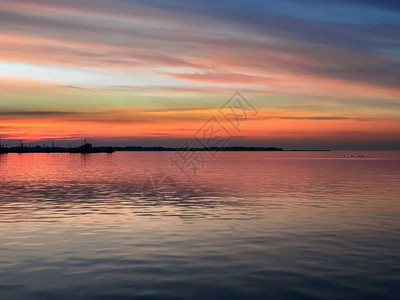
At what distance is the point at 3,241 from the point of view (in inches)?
989

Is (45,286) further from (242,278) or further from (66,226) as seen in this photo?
(66,226)

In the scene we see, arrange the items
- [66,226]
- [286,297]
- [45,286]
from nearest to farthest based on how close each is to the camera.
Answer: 1. [286,297]
2. [45,286]
3. [66,226]

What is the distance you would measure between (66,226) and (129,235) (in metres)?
5.58

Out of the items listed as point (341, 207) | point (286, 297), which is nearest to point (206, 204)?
point (341, 207)

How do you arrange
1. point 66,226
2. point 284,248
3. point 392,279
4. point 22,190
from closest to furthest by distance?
point 392,279
point 284,248
point 66,226
point 22,190

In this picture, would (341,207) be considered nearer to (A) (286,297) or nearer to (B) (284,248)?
(B) (284,248)

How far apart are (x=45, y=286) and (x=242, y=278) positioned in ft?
24.4

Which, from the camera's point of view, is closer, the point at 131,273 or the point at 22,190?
the point at 131,273

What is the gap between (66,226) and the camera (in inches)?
1193

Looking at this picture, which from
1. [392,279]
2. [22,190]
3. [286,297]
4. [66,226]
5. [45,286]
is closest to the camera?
[286,297]

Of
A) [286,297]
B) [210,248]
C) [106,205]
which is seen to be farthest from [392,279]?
[106,205]

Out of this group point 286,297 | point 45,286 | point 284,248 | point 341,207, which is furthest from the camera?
point 341,207

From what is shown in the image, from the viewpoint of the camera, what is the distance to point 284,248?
2370 cm

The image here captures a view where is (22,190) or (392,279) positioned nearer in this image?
(392,279)
